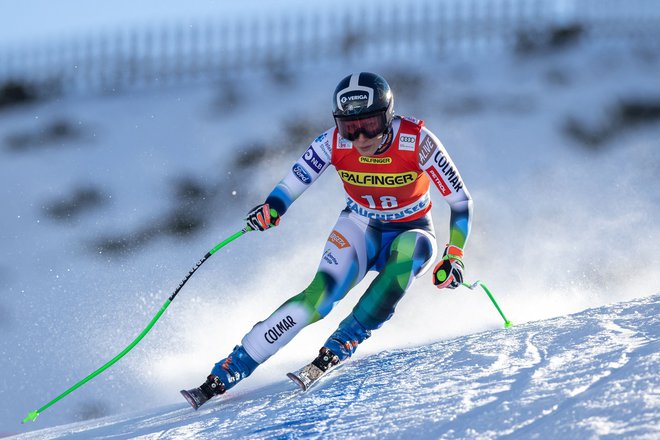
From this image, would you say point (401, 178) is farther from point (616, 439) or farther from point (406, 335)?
point (406, 335)

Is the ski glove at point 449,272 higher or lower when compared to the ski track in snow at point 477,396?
higher

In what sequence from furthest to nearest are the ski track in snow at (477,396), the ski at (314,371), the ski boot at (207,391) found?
the ski boot at (207,391) → the ski at (314,371) → the ski track in snow at (477,396)

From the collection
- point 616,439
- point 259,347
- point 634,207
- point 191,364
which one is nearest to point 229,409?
point 259,347

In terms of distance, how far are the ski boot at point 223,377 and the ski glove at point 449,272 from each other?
3.95 ft

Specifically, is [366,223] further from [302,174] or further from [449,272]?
[449,272]

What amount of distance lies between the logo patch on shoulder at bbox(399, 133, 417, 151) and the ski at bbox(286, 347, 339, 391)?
130 cm

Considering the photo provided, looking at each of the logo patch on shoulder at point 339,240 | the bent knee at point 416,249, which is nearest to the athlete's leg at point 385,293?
the bent knee at point 416,249

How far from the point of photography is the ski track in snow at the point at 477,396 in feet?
11.0

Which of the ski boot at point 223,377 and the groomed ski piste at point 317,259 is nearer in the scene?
the groomed ski piste at point 317,259

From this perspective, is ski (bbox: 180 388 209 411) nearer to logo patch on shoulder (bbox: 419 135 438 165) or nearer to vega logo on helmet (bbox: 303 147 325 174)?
vega logo on helmet (bbox: 303 147 325 174)

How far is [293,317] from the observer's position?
16.7ft

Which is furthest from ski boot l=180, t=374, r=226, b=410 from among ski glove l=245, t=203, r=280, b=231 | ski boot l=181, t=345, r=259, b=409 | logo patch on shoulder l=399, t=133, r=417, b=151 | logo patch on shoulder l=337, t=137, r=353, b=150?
logo patch on shoulder l=399, t=133, r=417, b=151

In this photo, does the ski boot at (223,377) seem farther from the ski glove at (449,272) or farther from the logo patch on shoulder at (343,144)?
the logo patch on shoulder at (343,144)

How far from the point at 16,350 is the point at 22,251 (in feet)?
11.6
